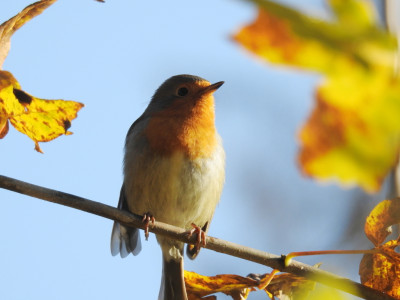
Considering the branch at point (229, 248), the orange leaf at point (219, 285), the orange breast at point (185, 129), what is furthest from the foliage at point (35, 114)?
the orange breast at point (185, 129)

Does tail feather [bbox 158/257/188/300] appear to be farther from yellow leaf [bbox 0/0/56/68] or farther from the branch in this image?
yellow leaf [bbox 0/0/56/68]

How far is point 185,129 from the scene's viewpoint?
4.16 meters

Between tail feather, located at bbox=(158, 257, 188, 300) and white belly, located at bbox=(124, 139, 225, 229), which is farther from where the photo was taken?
tail feather, located at bbox=(158, 257, 188, 300)

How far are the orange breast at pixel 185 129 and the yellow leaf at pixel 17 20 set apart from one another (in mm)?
2620

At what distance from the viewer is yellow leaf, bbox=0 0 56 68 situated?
1.46 metres

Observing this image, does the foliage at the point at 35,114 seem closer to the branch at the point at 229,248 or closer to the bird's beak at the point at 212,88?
the branch at the point at 229,248

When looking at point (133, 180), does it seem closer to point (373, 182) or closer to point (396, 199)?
point (396, 199)

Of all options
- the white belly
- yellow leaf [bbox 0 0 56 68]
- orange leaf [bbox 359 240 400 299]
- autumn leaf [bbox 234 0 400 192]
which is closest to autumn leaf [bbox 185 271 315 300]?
orange leaf [bbox 359 240 400 299]

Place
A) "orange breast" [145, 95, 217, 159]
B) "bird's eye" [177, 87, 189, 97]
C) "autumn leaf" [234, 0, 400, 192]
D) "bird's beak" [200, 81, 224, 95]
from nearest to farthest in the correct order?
"autumn leaf" [234, 0, 400, 192] → "orange breast" [145, 95, 217, 159] → "bird's beak" [200, 81, 224, 95] → "bird's eye" [177, 87, 189, 97]

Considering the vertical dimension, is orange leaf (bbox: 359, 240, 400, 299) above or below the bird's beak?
below

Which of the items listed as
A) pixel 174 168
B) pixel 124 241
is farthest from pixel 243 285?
pixel 124 241

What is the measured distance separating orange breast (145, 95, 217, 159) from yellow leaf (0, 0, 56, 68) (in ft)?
8.60

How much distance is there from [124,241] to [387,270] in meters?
3.00

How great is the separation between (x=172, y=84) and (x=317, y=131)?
169 inches
